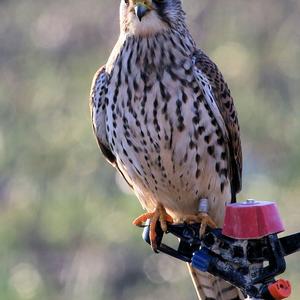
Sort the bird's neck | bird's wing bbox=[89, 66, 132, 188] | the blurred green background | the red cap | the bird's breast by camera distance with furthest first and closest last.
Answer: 1. the blurred green background
2. bird's wing bbox=[89, 66, 132, 188]
3. the bird's neck
4. the bird's breast
5. the red cap

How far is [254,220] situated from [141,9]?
140cm

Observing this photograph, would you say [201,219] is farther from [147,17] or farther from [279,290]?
[279,290]

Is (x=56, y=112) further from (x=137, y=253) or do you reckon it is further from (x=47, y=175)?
(x=137, y=253)

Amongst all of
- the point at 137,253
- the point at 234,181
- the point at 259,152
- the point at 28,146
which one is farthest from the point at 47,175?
the point at 234,181

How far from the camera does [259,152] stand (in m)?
7.59

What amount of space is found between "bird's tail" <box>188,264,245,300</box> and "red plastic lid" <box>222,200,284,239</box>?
92 centimetres

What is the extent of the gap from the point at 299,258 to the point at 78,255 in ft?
5.13

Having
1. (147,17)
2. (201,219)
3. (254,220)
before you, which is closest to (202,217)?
(201,219)

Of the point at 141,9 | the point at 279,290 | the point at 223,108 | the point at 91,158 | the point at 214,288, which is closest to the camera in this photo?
the point at 279,290

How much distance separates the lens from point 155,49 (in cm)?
416

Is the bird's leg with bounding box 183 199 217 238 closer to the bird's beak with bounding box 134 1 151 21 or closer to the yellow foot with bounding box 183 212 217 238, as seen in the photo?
the yellow foot with bounding box 183 212 217 238

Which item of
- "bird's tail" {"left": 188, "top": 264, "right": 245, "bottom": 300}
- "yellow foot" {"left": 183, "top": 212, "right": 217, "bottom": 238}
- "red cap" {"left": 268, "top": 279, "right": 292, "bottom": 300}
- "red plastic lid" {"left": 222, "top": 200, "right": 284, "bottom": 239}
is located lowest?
"red cap" {"left": 268, "top": 279, "right": 292, "bottom": 300}

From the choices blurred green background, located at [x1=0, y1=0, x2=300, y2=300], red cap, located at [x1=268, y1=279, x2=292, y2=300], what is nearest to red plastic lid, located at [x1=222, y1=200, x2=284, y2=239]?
red cap, located at [x1=268, y1=279, x2=292, y2=300]

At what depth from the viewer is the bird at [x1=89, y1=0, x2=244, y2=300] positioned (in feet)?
13.2
